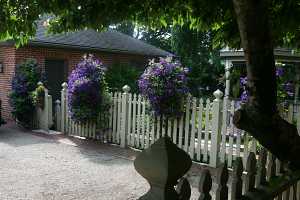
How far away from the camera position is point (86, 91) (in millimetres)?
10109

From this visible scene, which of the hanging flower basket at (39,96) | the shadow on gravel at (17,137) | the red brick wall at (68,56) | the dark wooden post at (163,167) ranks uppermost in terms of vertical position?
the red brick wall at (68,56)

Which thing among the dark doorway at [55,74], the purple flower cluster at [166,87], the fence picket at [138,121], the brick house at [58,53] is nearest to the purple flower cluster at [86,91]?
the fence picket at [138,121]

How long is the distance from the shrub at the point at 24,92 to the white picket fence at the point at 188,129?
7.82 feet

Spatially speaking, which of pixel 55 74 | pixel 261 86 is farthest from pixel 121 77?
pixel 261 86

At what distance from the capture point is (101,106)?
1009 cm

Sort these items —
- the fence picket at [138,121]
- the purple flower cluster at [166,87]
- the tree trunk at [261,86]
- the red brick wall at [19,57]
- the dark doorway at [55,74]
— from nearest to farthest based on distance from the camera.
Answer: the tree trunk at [261,86] < the purple flower cluster at [166,87] < the fence picket at [138,121] < the red brick wall at [19,57] < the dark doorway at [55,74]

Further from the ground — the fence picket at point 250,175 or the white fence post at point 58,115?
the fence picket at point 250,175

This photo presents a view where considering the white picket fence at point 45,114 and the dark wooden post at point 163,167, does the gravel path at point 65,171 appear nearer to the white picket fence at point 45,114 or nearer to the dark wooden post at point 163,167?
the white picket fence at point 45,114

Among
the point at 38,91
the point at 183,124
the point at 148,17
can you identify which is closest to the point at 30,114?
the point at 38,91

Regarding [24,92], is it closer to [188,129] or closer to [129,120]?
[129,120]

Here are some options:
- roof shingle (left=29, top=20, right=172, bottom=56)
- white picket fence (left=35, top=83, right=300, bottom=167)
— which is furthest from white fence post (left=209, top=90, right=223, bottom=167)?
roof shingle (left=29, top=20, right=172, bottom=56)

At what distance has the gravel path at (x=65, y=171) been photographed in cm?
586

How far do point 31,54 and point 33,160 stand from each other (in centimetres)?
714

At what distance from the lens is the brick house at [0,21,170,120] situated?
1396 cm
